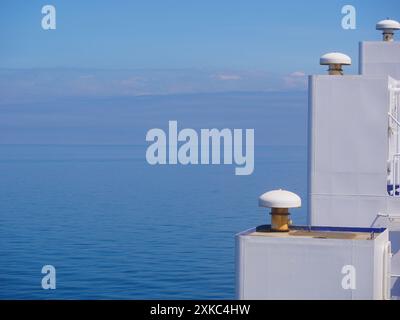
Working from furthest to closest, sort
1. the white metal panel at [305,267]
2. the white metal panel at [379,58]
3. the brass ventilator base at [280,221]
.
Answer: the white metal panel at [379,58] < the brass ventilator base at [280,221] < the white metal panel at [305,267]

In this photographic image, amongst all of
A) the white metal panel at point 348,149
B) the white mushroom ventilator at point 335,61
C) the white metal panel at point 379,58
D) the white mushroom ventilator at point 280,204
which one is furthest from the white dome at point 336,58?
the white mushroom ventilator at point 280,204

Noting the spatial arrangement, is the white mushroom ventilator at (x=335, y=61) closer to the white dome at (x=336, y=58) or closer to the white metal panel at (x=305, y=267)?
the white dome at (x=336, y=58)

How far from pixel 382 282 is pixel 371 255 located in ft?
3.22

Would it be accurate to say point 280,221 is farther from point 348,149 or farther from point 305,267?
point 348,149

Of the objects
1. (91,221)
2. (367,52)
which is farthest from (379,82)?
(91,221)

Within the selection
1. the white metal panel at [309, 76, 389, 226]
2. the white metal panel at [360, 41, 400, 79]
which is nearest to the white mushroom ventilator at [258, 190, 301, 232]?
the white metal panel at [309, 76, 389, 226]

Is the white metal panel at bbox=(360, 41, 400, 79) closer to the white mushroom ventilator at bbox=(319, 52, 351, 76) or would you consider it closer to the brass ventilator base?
the white mushroom ventilator at bbox=(319, 52, 351, 76)

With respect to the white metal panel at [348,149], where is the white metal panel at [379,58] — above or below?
above

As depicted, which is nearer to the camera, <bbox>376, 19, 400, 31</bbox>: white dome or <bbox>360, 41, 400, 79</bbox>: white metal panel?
<bbox>360, 41, 400, 79</bbox>: white metal panel

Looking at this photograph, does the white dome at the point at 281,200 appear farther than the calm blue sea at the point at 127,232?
No

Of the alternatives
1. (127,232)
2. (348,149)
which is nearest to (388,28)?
(348,149)

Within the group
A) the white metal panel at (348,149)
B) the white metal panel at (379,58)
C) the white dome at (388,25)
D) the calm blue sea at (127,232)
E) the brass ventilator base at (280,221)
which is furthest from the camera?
the calm blue sea at (127,232)
